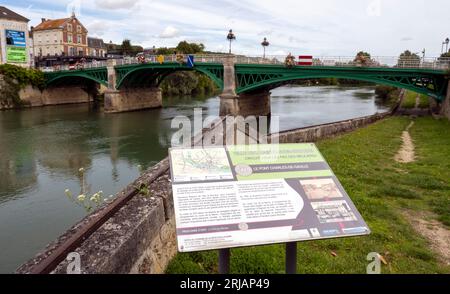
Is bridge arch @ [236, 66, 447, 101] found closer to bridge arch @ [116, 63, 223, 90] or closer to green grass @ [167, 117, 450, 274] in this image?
bridge arch @ [116, 63, 223, 90]

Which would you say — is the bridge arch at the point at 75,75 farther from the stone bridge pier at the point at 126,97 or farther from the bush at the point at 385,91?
the bush at the point at 385,91

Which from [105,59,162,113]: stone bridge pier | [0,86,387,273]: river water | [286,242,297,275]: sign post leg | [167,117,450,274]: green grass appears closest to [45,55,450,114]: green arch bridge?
[105,59,162,113]: stone bridge pier

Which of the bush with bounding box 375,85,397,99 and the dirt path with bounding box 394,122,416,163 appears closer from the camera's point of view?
the dirt path with bounding box 394,122,416,163

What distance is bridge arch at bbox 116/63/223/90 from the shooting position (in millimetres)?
40531

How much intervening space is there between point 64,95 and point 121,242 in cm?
6242

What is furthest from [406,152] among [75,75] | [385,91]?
[385,91]

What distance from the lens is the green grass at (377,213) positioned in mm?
5579

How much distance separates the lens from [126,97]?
49.5m

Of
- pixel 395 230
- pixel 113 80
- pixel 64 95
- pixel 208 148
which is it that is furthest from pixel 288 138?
pixel 64 95

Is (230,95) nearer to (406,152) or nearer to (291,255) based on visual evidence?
(406,152)

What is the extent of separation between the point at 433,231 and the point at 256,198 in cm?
486

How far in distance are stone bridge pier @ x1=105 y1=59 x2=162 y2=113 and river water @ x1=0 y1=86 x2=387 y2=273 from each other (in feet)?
9.06

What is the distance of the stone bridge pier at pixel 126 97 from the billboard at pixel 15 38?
70.3 feet

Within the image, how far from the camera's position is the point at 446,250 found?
6285mm
